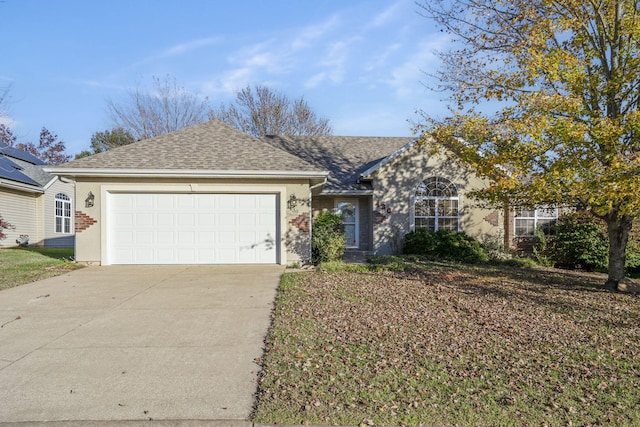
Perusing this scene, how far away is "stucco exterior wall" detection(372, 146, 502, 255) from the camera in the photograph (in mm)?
16359

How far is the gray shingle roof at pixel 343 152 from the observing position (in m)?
17.0

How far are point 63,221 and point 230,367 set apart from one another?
22749mm

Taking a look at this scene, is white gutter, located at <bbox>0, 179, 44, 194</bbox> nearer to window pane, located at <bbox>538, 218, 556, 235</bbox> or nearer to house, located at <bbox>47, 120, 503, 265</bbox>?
house, located at <bbox>47, 120, 503, 265</bbox>

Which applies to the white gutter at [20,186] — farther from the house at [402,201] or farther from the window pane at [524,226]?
the window pane at [524,226]

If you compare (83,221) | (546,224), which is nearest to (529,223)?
(546,224)

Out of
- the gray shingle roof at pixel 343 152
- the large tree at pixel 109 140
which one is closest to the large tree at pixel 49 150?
the large tree at pixel 109 140

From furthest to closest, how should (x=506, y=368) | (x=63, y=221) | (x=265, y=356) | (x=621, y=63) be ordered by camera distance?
(x=63, y=221) < (x=621, y=63) < (x=265, y=356) < (x=506, y=368)

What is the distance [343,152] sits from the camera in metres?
19.3

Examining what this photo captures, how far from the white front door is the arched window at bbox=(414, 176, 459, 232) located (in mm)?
2286

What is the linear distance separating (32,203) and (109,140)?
16358 millimetres

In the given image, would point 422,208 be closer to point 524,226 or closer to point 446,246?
point 446,246

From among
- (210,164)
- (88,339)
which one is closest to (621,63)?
(210,164)

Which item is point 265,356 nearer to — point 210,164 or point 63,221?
point 210,164

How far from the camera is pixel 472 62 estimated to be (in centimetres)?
1059
